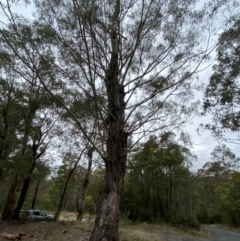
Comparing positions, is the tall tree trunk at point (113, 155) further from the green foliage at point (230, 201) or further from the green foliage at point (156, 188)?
the green foliage at point (230, 201)

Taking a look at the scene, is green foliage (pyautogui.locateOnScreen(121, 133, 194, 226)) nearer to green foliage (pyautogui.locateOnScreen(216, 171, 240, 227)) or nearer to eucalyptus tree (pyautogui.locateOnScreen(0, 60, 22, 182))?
green foliage (pyautogui.locateOnScreen(216, 171, 240, 227))

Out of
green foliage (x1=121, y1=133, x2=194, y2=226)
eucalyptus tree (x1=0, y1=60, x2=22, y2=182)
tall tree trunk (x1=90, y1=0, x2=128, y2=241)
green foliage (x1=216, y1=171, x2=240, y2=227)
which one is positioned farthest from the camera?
green foliage (x1=216, y1=171, x2=240, y2=227)

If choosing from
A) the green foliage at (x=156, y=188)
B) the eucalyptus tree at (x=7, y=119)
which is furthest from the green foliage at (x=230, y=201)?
the eucalyptus tree at (x=7, y=119)

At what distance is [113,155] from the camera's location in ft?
18.0

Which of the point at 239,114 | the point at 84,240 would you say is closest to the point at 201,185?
the point at 239,114

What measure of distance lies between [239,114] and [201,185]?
26217 millimetres

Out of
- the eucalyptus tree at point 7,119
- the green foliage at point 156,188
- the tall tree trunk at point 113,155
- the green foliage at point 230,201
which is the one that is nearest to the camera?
the tall tree trunk at point 113,155

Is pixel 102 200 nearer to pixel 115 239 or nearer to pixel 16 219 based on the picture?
pixel 115 239

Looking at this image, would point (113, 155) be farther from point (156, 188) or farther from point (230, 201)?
point (230, 201)

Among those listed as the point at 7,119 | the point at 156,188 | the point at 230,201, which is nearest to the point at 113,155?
the point at 7,119

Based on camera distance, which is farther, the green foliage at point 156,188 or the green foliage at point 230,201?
the green foliage at point 230,201

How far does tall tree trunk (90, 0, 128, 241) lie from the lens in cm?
491

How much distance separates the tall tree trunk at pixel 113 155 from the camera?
491cm

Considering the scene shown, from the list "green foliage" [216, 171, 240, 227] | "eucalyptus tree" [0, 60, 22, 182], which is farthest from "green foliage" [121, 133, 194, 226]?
"eucalyptus tree" [0, 60, 22, 182]
